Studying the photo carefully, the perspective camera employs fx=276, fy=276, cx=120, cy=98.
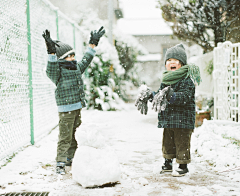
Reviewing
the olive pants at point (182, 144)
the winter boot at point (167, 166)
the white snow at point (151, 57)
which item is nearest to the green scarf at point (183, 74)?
the olive pants at point (182, 144)

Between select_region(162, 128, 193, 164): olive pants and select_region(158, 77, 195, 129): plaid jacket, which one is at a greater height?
select_region(158, 77, 195, 129): plaid jacket

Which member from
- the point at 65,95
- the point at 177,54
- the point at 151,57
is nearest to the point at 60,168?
the point at 65,95

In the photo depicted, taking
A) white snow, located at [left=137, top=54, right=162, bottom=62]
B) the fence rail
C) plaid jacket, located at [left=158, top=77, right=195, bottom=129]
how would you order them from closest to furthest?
1. plaid jacket, located at [left=158, top=77, right=195, bottom=129]
2. the fence rail
3. white snow, located at [left=137, top=54, right=162, bottom=62]

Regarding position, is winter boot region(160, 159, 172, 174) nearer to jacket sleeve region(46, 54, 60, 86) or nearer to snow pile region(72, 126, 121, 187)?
snow pile region(72, 126, 121, 187)

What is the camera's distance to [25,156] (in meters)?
4.05

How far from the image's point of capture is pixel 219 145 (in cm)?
426

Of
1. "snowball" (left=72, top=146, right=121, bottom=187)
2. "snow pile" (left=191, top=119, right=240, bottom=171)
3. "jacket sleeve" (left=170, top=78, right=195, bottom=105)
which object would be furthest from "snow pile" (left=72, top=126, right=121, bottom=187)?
"snow pile" (left=191, top=119, right=240, bottom=171)

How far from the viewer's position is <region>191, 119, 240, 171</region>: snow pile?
11.9ft

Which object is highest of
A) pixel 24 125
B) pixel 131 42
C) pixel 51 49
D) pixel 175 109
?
pixel 131 42

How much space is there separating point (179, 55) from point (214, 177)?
58.9 inches

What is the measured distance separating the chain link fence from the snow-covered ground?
312mm

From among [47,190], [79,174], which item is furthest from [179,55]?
[47,190]

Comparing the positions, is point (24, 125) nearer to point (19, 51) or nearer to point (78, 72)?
point (19, 51)

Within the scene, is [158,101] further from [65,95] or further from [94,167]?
[65,95]
